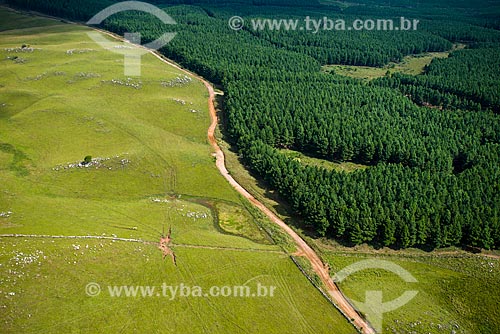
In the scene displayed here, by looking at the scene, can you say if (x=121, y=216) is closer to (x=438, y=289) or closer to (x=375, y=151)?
(x=438, y=289)

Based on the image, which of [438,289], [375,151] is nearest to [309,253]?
[438,289]

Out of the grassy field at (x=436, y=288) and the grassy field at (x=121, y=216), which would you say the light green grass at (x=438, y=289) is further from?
the grassy field at (x=121, y=216)

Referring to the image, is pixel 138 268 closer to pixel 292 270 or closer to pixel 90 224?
pixel 90 224

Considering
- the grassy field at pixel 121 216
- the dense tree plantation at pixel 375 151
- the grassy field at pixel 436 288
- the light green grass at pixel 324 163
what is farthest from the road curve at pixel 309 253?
the light green grass at pixel 324 163

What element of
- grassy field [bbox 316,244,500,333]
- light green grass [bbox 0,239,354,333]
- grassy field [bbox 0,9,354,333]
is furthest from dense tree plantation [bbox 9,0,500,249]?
light green grass [bbox 0,239,354,333]

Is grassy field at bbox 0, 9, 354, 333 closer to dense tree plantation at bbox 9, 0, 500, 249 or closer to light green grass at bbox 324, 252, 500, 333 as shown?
light green grass at bbox 324, 252, 500, 333

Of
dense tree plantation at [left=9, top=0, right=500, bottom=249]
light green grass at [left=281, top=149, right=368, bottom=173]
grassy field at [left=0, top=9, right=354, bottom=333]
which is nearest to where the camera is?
grassy field at [left=0, top=9, right=354, bottom=333]
